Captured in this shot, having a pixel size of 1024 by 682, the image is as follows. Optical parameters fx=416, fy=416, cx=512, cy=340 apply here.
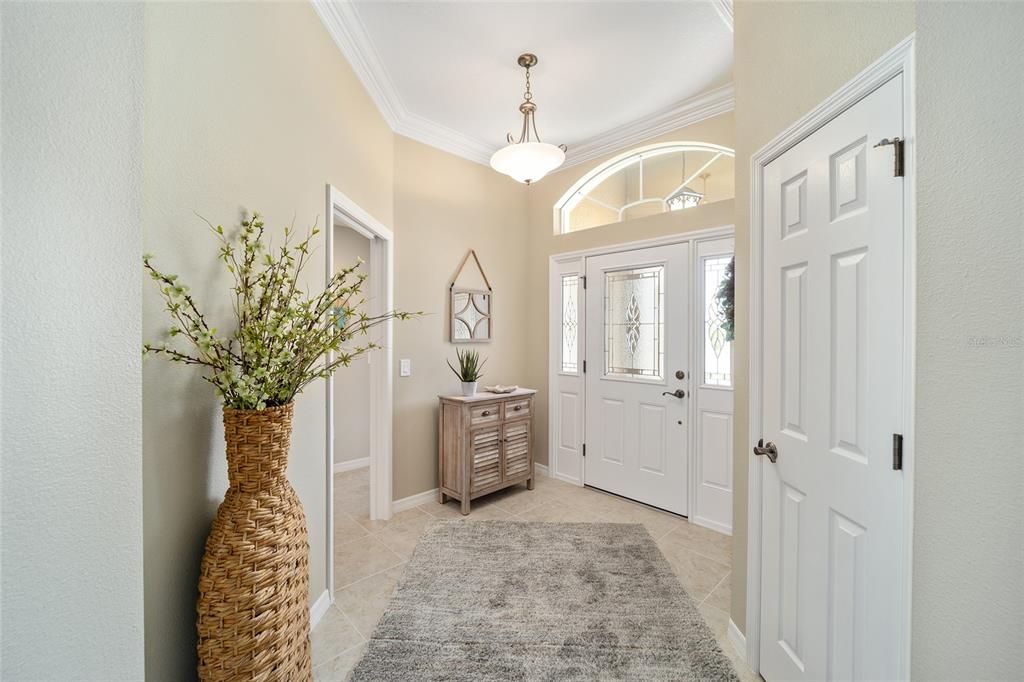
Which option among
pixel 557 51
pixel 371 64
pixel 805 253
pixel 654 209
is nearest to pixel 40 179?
pixel 805 253

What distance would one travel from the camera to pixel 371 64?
239 cm

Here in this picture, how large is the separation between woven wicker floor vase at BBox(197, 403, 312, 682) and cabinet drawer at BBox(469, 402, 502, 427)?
189cm

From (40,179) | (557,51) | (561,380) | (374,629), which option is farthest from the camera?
(561,380)

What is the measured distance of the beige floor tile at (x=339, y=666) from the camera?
5.16 ft

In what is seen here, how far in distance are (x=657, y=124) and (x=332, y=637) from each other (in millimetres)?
3663

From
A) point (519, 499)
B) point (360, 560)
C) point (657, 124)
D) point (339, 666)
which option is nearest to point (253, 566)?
point (339, 666)

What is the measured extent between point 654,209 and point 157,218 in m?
3.08

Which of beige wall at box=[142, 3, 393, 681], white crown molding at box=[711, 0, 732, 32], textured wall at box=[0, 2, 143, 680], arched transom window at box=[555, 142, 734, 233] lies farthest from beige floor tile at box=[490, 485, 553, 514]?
white crown molding at box=[711, 0, 732, 32]

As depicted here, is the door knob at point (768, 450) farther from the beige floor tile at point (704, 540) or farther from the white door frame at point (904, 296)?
the beige floor tile at point (704, 540)

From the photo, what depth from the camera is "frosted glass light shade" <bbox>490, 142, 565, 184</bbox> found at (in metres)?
2.37

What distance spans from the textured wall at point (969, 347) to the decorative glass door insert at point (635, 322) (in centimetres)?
221

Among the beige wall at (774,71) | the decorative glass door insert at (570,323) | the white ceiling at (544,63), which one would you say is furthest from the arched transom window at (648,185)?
the beige wall at (774,71)

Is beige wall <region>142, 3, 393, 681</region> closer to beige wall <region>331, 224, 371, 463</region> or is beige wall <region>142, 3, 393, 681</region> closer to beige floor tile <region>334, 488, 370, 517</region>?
beige floor tile <region>334, 488, 370, 517</region>

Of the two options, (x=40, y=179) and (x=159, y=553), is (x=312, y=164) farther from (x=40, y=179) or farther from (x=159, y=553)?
(x=159, y=553)
